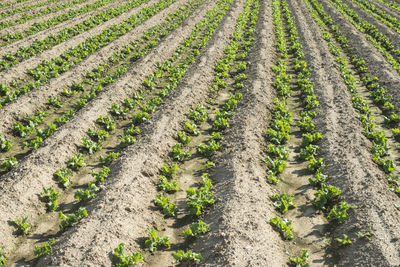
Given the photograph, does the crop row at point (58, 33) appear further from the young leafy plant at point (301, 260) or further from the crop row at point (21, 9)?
the young leafy plant at point (301, 260)

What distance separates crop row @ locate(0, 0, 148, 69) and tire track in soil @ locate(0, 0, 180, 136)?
142 cm

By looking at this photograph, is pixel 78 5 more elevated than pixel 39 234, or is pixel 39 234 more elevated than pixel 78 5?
pixel 78 5

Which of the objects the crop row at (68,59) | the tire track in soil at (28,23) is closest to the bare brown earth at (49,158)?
the crop row at (68,59)

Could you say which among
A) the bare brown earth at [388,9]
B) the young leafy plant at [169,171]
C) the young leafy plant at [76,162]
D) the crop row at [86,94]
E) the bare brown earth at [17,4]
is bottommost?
the young leafy plant at [169,171]

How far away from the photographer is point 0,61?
15.3 m

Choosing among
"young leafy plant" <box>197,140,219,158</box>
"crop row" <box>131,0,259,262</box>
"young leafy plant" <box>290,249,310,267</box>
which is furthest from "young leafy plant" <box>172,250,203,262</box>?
"young leafy plant" <box>197,140,219,158</box>

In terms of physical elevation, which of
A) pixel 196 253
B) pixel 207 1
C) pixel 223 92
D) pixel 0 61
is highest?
pixel 207 1

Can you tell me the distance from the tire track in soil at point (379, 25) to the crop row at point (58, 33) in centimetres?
1878

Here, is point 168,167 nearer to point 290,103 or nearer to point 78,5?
point 290,103

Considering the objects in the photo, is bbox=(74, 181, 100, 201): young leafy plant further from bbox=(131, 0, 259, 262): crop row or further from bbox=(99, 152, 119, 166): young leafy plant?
bbox=(131, 0, 259, 262): crop row

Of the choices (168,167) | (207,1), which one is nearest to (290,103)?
(168,167)

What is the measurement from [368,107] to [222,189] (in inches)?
293

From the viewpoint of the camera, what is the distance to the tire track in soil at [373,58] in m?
13.9

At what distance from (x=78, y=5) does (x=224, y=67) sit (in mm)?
18571
